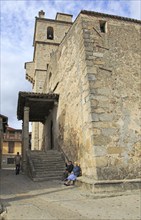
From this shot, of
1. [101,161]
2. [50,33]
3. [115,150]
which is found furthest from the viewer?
[50,33]

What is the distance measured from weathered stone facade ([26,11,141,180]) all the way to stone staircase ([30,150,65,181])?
802 mm

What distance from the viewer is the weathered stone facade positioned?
7121mm

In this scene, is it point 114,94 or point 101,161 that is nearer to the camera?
point 101,161

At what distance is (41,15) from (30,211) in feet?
77.8

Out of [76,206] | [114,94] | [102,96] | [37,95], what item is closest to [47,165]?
[37,95]

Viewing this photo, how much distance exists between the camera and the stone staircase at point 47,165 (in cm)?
899

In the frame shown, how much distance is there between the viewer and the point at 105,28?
8.95 metres

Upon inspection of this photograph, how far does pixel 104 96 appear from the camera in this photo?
768cm

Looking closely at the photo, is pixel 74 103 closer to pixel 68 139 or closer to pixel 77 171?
pixel 68 139

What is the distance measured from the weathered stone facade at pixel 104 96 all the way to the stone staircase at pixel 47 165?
802mm

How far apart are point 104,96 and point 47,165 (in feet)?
14.1

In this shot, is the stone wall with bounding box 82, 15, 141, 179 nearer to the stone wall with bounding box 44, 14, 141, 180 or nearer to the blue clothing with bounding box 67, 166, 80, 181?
the stone wall with bounding box 44, 14, 141, 180

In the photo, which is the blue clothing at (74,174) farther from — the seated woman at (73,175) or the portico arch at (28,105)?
the portico arch at (28,105)

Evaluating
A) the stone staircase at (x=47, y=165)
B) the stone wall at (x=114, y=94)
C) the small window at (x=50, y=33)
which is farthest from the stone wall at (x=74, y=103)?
the small window at (x=50, y=33)
